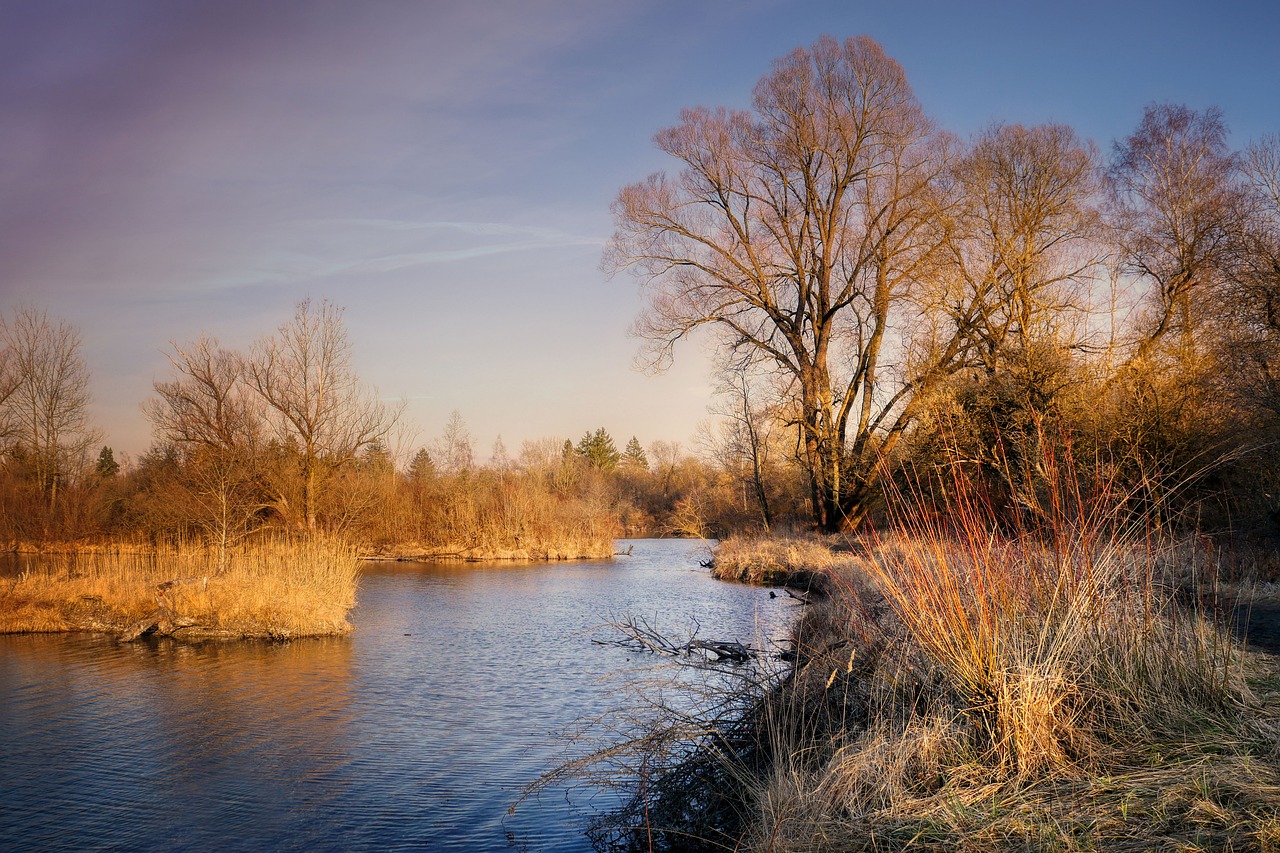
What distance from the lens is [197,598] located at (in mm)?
14820

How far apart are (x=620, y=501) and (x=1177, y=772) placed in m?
59.4

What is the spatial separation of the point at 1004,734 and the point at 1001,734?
7cm

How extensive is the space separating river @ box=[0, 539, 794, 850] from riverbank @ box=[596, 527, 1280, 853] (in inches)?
38.2

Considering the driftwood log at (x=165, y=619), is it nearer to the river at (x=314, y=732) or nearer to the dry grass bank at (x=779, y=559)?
the river at (x=314, y=732)

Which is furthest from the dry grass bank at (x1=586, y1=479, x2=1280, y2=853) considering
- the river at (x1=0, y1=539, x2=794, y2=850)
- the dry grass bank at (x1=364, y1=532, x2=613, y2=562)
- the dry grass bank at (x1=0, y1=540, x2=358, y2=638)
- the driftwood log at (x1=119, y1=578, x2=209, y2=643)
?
the dry grass bank at (x1=364, y1=532, x2=613, y2=562)

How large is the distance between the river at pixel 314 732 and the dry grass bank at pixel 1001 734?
94 centimetres

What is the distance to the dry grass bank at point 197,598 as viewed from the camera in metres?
14.7

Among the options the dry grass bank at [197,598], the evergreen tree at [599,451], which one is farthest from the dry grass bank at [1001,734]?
the evergreen tree at [599,451]

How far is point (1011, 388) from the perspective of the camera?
17.8 meters

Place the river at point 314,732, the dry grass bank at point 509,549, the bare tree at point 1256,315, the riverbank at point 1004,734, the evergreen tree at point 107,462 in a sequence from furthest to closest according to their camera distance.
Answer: the evergreen tree at point 107,462
the dry grass bank at point 509,549
the bare tree at point 1256,315
the river at point 314,732
the riverbank at point 1004,734

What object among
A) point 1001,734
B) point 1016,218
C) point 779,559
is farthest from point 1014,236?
point 1001,734

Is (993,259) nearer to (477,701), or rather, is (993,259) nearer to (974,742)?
(477,701)

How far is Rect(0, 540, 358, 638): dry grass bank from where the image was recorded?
14.7 meters

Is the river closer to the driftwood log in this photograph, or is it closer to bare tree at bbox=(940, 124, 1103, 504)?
the driftwood log
